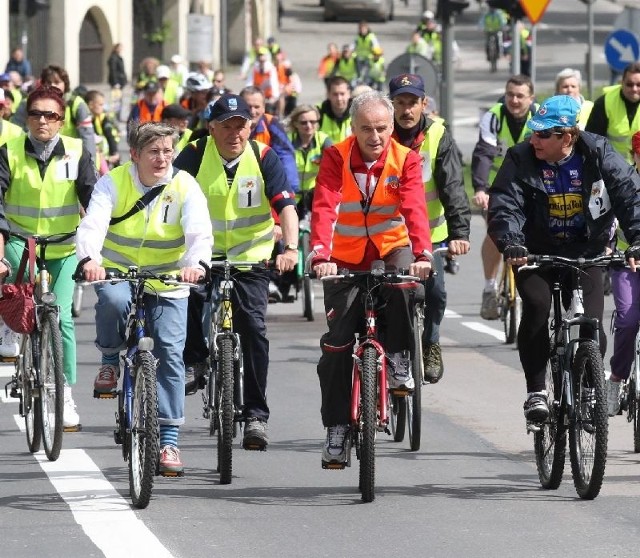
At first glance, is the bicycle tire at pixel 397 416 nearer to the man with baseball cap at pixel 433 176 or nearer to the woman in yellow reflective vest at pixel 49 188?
the man with baseball cap at pixel 433 176

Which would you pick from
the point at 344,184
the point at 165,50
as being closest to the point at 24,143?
the point at 344,184

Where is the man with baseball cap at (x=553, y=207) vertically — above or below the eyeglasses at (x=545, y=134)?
below

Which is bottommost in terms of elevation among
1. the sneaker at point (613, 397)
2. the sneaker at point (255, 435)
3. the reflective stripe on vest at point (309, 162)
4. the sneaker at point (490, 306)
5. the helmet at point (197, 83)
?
the sneaker at point (490, 306)

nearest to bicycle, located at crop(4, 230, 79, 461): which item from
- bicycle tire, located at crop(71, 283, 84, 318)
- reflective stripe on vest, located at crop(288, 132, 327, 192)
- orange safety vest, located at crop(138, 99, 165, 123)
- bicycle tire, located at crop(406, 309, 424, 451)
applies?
bicycle tire, located at crop(406, 309, 424, 451)

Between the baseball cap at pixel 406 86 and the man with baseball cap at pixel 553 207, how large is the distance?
2.02 metres

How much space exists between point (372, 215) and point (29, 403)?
2.20 m

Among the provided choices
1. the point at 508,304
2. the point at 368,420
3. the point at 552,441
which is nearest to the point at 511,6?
the point at 508,304

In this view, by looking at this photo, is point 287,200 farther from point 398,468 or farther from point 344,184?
point 398,468

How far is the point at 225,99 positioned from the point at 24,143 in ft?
4.75

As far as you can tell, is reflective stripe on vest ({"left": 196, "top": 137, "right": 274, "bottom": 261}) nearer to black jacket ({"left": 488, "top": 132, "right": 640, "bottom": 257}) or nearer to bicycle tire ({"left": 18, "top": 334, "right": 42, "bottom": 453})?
bicycle tire ({"left": 18, "top": 334, "right": 42, "bottom": 453})

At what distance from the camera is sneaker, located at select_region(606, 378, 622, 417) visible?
10188 millimetres

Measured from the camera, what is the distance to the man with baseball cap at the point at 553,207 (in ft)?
29.5

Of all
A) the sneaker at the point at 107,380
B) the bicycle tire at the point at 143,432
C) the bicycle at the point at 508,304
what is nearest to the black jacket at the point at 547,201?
the bicycle tire at the point at 143,432

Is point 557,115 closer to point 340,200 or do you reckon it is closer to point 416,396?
point 340,200
